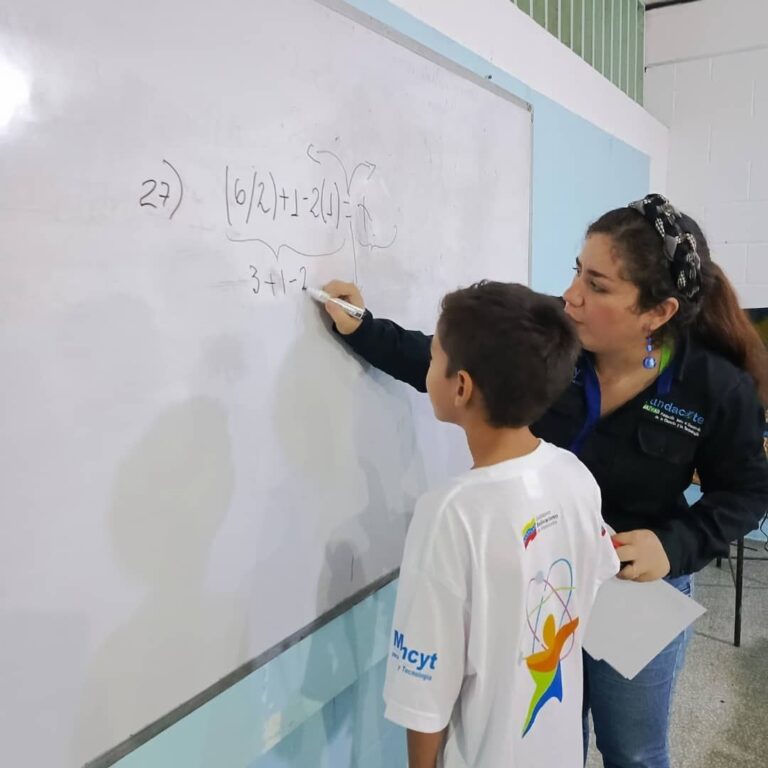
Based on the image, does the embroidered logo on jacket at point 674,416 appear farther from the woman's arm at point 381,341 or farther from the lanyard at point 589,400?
the woman's arm at point 381,341

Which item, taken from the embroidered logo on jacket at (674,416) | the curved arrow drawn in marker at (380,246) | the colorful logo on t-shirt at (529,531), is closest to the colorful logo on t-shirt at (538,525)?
the colorful logo on t-shirt at (529,531)

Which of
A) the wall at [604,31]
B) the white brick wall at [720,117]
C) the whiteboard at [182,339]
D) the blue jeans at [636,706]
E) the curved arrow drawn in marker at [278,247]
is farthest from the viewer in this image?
the white brick wall at [720,117]

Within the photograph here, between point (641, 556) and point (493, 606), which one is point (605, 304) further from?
point (493, 606)

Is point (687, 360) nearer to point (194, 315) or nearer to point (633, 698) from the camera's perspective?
point (633, 698)

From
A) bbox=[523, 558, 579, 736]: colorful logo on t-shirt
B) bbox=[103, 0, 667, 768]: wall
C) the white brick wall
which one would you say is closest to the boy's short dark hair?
bbox=[523, 558, 579, 736]: colorful logo on t-shirt

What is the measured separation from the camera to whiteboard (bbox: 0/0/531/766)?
72cm

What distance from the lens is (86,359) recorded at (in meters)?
0.76

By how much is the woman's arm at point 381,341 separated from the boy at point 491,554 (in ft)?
0.82

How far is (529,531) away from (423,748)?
0.34m

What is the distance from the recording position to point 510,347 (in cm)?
86

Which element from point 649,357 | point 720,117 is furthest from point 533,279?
point 720,117

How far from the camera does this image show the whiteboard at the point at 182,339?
716 mm

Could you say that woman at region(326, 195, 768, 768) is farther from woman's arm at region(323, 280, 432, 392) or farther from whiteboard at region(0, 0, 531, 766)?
whiteboard at region(0, 0, 531, 766)

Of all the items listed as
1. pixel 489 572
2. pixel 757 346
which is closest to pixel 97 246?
pixel 489 572
